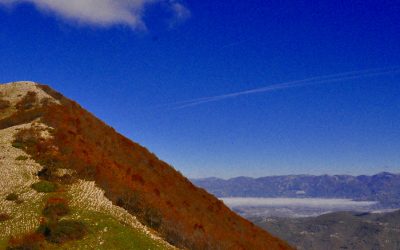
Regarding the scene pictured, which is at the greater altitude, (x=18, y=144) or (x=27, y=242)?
(x=18, y=144)

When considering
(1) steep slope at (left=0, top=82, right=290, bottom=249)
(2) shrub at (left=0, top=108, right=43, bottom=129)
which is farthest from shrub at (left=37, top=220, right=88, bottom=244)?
(2) shrub at (left=0, top=108, right=43, bottom=129)

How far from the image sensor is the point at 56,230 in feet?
99.8

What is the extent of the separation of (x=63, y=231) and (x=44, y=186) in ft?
30.8

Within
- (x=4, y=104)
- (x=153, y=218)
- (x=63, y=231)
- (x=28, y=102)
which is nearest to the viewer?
(x=63, y=231)

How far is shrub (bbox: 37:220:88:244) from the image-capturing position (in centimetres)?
2991

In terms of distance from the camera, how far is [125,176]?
47.1m

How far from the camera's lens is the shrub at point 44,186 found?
37938 mm

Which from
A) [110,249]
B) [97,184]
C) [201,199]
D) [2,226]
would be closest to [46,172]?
[97,184]

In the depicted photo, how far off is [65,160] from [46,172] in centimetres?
286

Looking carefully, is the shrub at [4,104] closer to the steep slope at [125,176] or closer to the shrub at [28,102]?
the steep slope at [125,176]

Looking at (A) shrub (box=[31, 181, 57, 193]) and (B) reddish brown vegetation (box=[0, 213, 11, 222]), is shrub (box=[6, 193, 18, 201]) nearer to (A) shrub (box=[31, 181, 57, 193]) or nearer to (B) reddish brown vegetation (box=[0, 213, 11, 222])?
(A) shrub (box=[31, 181, 57, 193])

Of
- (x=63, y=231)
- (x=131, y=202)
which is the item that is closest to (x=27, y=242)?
(x=63, y=231)

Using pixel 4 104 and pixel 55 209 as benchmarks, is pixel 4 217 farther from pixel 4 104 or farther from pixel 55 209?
pixel 4 104

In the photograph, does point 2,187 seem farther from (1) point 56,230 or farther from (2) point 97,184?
(1) point 56,230
